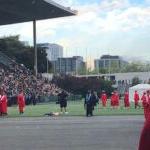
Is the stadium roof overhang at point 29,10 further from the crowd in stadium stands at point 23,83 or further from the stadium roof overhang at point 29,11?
the crowd in stadium stands at point 23,83

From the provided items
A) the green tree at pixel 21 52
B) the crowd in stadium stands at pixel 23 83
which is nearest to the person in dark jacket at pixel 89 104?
the crowd in stadium stands at pixel 23 83

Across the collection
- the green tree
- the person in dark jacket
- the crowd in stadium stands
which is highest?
the green tree

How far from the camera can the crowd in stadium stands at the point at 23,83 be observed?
67306 mm

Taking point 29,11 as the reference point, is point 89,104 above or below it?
below

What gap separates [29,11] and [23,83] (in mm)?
9153

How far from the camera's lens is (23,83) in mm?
73750

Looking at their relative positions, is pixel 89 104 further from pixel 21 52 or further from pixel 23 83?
pixel 21 52

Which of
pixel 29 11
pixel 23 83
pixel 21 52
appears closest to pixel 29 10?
pixel 29 11

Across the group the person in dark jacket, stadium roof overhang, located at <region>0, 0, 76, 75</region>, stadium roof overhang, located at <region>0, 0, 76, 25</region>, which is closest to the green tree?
stadium roof overhang, located at <region>0, 0, 76, 75</region>

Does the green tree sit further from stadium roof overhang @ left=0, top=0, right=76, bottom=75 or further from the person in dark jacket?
the person in dark jacket

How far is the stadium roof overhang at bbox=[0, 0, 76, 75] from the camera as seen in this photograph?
7125 centimetres

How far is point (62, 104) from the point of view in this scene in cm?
3884

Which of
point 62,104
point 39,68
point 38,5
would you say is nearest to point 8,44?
point 39,68

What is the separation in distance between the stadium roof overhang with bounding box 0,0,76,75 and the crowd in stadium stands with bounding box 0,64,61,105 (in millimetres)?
5918
